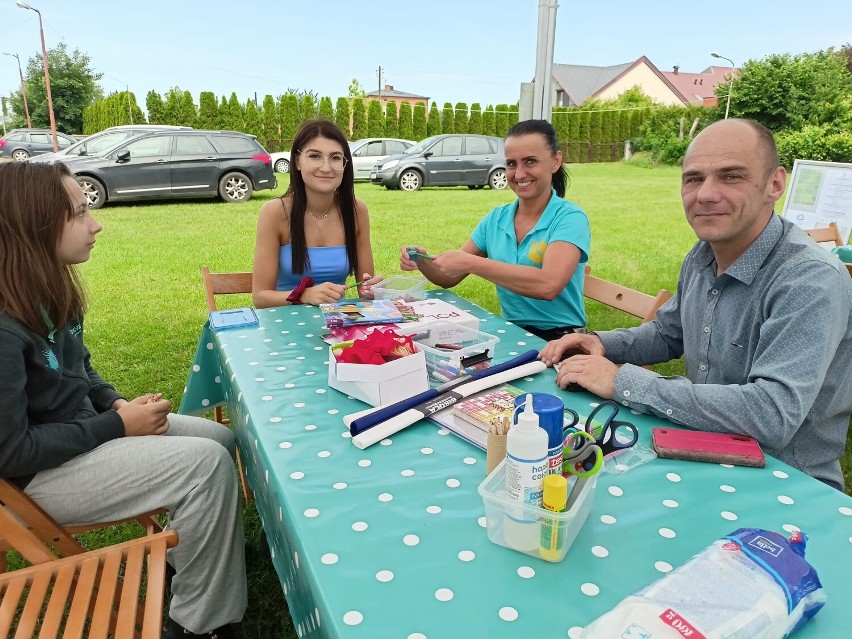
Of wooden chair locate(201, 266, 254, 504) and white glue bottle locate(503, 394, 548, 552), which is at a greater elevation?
white glue bottle locate(503, 394, 548, 552)

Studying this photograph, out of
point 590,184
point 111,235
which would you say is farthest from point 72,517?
point 590,184

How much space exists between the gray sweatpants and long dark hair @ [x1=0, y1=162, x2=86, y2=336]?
40 cm

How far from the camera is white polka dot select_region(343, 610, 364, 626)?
2.63 ft

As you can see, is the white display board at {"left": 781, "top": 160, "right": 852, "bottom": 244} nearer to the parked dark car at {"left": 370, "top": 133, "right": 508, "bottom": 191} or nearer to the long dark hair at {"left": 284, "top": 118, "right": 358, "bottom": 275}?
the long dark hair at {"left": 284, "top": 118, "right": 358, "bottom": 275}

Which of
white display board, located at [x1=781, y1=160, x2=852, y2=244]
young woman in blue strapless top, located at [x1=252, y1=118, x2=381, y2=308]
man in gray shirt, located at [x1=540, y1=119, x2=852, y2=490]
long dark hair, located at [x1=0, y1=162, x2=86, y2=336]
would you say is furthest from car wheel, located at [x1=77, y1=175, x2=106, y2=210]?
man in gray shirt, located at [x1=540, y1=119, x2=852, y2=490]

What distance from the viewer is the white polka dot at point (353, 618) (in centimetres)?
80

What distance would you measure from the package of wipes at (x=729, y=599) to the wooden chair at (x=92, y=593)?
1044mm

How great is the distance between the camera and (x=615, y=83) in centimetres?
4562

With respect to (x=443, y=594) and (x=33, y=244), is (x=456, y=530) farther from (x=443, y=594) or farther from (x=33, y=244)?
(x=33, y=244)

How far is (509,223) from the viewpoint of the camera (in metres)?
2.85

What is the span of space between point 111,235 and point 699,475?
8.54 metres

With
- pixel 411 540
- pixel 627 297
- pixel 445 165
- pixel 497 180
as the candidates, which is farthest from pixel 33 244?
pixel 497 180

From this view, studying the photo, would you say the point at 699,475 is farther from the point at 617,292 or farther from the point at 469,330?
the point at 617,292

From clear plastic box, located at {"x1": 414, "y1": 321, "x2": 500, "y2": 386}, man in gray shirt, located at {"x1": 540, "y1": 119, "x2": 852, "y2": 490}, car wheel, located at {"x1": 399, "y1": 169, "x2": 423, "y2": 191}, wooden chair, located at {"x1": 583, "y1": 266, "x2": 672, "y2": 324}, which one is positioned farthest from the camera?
car wheel, located at {"x1": 399, "y1": 169, "x2": 423, "y2": 191}
